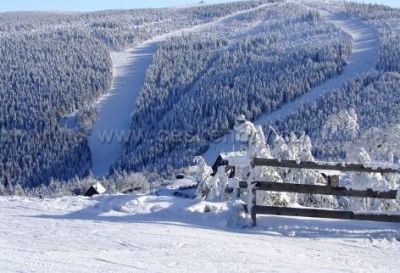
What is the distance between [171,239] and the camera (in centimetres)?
1135

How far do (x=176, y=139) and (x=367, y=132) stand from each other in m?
115

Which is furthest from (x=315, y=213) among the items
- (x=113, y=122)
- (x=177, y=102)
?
(x=113, y=122)

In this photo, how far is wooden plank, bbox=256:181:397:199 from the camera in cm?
1305

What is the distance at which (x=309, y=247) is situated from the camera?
1168cm

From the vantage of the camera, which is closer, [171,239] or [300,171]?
[171,239]

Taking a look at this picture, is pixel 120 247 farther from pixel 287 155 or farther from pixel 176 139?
pixel 176 139

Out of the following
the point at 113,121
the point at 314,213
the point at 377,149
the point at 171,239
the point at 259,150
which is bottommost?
the point at 113,121

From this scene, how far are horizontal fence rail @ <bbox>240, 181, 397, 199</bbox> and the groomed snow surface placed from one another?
567 millimetres

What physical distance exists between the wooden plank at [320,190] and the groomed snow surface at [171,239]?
566 millimetres

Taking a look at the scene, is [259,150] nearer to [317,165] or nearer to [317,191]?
[317,165]

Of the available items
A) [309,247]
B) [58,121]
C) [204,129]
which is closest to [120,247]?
[309,247]

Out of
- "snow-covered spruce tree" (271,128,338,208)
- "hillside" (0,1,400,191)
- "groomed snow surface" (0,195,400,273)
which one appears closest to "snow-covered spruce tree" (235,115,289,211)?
"groomed snow surface" (0,195,400,273)

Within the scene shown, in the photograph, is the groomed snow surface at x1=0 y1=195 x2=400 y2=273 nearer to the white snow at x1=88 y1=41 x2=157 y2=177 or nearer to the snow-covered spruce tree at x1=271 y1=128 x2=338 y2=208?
the snow-covered spruce tree at x1=271 y1=128 x2=338 y2=208

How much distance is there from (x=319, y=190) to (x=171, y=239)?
3.21 metres
